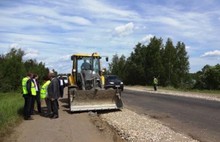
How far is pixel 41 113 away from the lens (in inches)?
737

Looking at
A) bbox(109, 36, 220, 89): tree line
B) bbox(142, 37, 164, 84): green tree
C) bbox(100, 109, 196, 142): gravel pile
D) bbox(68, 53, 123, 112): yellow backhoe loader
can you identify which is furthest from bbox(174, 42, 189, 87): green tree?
bbox(100, 109, 196, 142): gravel pile

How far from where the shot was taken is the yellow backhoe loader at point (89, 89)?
A: 1930 centimetres

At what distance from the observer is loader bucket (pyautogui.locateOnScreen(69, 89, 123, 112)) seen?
19203 millimetres

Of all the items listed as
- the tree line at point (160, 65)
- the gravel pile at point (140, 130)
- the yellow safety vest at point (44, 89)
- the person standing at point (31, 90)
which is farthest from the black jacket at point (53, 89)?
the tree line at point (160, 65)

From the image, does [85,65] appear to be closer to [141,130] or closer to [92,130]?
[92,130]

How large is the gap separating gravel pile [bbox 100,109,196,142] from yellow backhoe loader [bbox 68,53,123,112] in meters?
2.03

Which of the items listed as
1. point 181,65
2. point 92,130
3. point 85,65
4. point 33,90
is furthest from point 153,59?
point 92,130

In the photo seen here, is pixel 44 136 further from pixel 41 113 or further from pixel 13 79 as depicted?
pixel 13 79

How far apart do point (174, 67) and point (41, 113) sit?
66088 millimetres

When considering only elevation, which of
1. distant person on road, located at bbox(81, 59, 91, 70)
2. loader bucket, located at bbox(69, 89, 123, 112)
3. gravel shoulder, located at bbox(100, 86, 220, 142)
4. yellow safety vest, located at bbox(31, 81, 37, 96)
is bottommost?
gravel shoulder, located at bbox(100, 86, 220, 142)

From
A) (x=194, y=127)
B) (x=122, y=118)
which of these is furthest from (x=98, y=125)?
(x=194, y=127)

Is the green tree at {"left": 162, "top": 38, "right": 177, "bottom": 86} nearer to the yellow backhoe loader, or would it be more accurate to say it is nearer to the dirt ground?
the yellow backhoe loader

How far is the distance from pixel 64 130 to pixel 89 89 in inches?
329

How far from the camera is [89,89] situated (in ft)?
70.5
